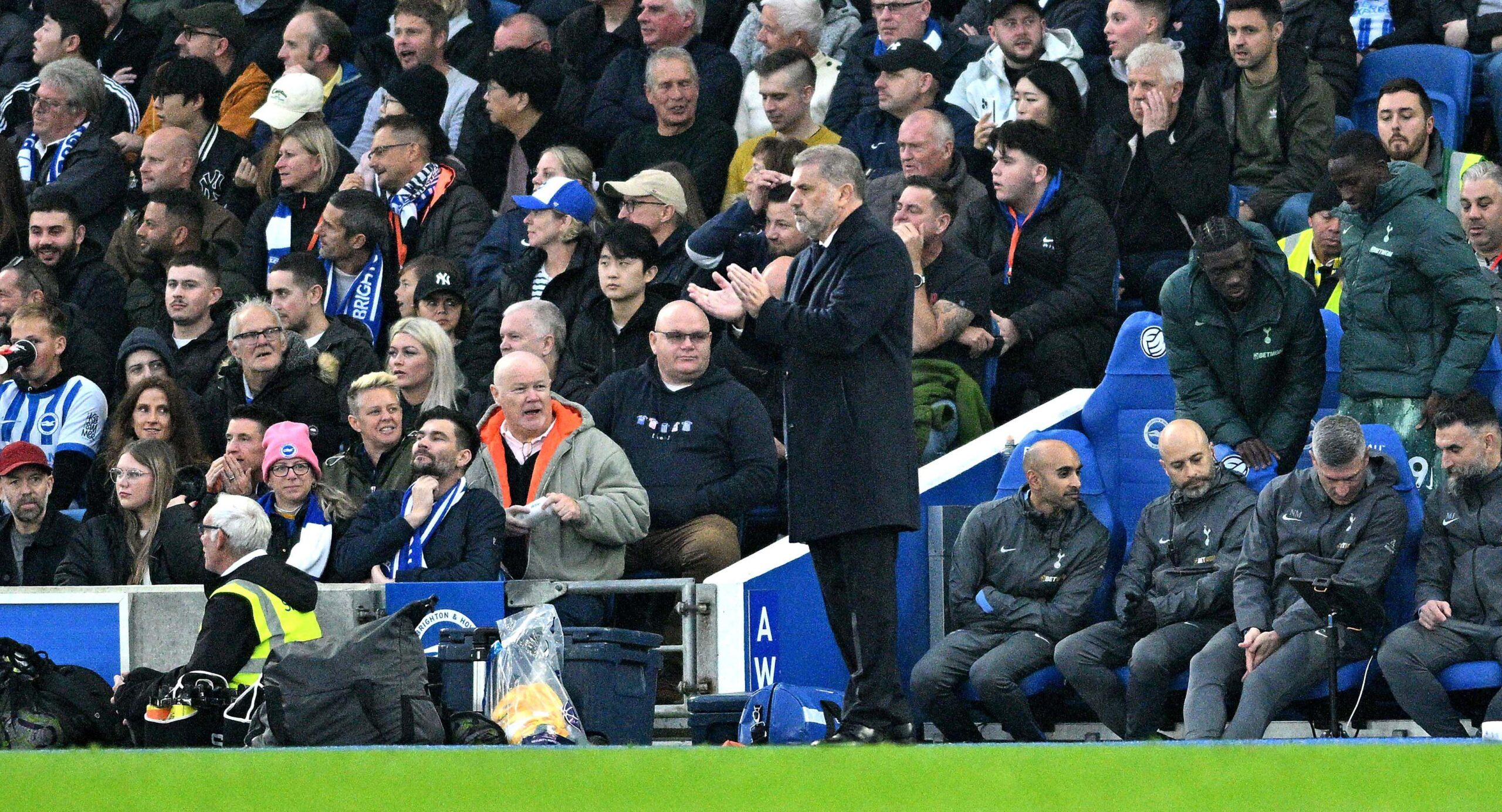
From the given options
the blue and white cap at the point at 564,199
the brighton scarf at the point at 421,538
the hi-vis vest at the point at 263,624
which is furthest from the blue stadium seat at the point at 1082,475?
the hi-vis vest at the point at 263,624

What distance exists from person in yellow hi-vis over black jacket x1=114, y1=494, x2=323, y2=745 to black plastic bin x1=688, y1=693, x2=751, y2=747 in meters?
1.45

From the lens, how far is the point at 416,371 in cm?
1099

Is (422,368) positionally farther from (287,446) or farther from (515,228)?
(515,228)

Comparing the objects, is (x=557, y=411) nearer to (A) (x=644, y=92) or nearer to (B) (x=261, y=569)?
(B) (x=261, y=569)

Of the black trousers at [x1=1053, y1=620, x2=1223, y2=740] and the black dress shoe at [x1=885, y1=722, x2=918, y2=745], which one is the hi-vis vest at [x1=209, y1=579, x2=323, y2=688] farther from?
the black trousers at [x1=1053, y1=620, x2=1223, y2=740]

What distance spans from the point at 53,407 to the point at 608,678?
14.7 feet

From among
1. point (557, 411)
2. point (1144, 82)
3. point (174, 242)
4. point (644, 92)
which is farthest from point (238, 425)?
point (1144, 82)

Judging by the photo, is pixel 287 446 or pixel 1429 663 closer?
pixel 1429 663

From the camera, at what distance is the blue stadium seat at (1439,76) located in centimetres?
1146

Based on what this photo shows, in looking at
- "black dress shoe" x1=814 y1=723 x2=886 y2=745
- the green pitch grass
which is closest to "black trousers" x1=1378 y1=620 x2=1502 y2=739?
"black dress shoe" x1=814 y1=723 x2=886 y2=745

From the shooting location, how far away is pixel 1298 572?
9070mm

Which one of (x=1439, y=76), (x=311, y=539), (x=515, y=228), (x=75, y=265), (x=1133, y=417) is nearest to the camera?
(x=311, y=539)

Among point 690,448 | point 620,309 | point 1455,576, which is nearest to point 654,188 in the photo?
point 620,309

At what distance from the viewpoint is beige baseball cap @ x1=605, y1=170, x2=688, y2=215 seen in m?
11.3
